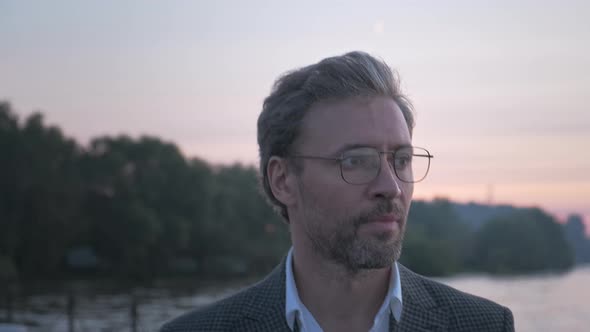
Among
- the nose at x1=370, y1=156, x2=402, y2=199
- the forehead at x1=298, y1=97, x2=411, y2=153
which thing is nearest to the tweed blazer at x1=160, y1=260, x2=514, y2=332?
the nose at x1=370, y1=156, x2=402, y2=199

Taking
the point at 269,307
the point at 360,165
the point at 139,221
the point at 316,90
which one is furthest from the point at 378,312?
the point at 139,221

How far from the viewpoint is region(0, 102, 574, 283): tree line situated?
124ft

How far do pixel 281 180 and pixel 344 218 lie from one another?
41cm

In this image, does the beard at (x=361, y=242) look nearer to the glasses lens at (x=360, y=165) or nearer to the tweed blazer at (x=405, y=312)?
the glasses lens at (x=360, y=165)

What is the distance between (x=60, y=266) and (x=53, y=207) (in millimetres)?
3901

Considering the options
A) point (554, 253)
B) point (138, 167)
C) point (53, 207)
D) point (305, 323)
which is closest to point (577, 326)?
point (305, 323)

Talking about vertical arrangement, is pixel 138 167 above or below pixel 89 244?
above

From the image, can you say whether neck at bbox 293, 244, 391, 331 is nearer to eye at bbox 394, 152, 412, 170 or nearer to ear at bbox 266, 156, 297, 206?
ear at bbox 266, 156, 297, 206

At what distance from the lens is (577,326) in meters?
15.9

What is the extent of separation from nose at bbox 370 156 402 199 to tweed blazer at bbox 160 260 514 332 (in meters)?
0.42

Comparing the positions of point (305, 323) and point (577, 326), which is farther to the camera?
point (577, 326)

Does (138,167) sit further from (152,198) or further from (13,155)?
(13,155)

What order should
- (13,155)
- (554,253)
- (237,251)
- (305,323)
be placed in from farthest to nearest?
(554,253) < (237,251) < (13,155) < (305,323)

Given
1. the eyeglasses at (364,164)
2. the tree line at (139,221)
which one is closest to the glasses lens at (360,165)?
the eyeglasses at (364,164)
